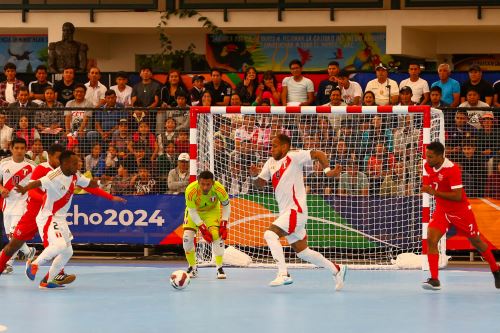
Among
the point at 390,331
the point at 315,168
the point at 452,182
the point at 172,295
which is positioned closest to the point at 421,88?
the point at 315,168

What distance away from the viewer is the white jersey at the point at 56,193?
15258mm

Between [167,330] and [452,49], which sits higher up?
[452,49]

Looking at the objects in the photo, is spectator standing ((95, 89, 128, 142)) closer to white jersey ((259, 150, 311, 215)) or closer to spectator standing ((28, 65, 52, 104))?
spectator standing ((28, 65, 52, 104))

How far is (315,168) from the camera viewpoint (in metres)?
19.2

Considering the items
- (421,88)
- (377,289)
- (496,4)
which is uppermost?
(496,4)

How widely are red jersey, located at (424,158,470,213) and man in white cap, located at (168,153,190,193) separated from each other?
223 inches

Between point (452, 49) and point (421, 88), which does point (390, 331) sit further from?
point (452, 49)

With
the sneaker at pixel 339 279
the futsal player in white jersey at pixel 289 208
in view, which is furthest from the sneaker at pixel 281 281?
the sneaker at pixel 339 279

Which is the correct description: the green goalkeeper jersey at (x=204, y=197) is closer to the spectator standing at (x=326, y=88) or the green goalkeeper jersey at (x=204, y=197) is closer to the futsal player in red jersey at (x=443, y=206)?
the futsal player in red jersey at (x=443, y=206)

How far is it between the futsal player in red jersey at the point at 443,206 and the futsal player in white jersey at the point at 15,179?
6416 mm

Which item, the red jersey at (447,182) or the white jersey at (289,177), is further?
the white jersey at (289,177)

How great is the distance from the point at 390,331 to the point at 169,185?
28.9 ft

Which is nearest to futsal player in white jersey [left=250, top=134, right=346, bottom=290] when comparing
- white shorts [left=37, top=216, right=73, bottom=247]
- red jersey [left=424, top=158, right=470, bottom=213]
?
red jersey [left=424, top=158, right=470, bottom=213]

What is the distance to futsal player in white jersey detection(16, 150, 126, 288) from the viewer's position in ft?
49.5
